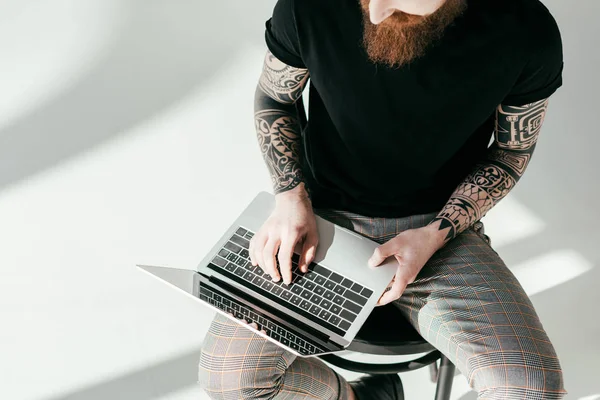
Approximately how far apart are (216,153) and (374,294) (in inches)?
48.0

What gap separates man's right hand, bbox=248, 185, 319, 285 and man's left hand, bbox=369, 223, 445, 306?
0.14 m

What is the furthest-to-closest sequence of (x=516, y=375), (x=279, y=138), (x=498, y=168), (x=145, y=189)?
(x=145, y=189) → (x=279, y=138) → (x=498, y=168) → (x=516, y=375)

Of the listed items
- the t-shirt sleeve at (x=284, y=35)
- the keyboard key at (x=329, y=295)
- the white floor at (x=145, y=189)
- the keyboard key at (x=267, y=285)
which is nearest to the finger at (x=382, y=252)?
the keyboard key at (x=329, y=295)

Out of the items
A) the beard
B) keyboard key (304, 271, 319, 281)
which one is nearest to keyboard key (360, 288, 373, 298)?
keyboard key (304, 271, 319, 281)

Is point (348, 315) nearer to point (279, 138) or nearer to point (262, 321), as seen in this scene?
point (262, 321)

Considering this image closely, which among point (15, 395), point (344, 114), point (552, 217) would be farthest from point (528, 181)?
point (15, 395)

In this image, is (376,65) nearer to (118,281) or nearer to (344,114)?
(344,114)

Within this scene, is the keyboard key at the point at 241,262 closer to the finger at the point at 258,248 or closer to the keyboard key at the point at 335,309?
the finger at the point at 258,248

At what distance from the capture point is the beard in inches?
50.6

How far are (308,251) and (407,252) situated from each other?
20 cm

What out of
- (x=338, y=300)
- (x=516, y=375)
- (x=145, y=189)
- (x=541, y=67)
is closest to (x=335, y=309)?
(x=338, y=300)

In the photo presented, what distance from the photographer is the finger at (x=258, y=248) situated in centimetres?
140

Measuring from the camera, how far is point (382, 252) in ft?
4.44

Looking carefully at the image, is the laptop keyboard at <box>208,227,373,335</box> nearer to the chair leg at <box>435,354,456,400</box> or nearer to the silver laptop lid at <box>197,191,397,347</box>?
the silver laptop lid at <box>197,191,397,347</box>
